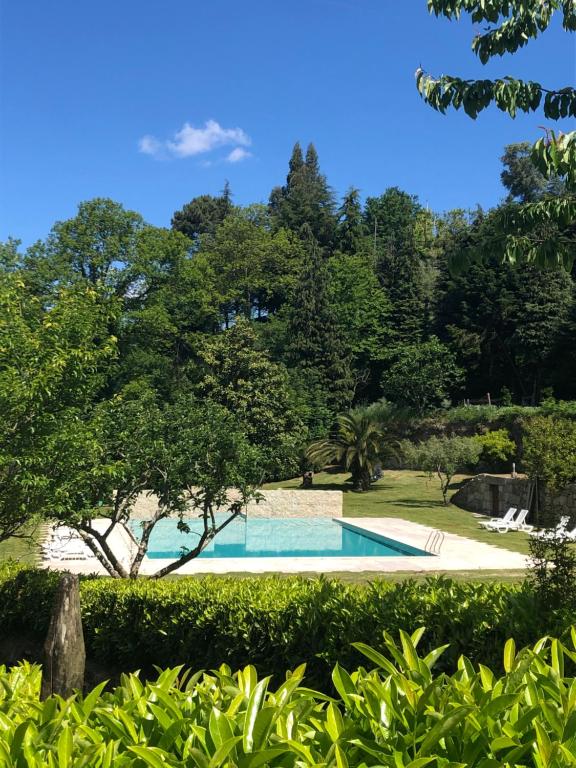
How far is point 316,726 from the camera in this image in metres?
2.29

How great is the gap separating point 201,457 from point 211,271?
126 ft

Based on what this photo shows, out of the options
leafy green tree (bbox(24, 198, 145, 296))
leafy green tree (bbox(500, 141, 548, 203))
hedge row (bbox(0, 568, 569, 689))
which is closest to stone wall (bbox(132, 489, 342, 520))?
leafy green tree (bbox(24, 198, 145, 296))

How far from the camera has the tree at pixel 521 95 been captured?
208 inches

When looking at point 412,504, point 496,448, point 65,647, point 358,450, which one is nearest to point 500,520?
point 412,504

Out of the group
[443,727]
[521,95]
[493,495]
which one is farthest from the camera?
[493,495]

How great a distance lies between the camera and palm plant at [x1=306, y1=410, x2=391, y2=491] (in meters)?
31.2

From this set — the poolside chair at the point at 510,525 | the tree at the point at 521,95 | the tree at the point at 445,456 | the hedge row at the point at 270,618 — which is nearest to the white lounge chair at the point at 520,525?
the poolside chair at the point at 510,525

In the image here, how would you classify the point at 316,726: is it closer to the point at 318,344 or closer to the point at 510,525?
the point at 510,525

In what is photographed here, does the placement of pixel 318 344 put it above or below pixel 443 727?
above

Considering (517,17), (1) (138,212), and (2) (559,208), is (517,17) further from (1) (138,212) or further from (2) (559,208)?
(1) (138,212)

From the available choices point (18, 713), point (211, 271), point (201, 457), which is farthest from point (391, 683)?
point (211, 271)

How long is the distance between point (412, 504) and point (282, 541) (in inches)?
287

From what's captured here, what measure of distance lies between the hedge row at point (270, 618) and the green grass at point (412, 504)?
11206 millimetres

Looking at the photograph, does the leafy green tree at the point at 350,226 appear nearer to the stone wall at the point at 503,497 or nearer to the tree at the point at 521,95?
the stone wall at the point at 503,497
